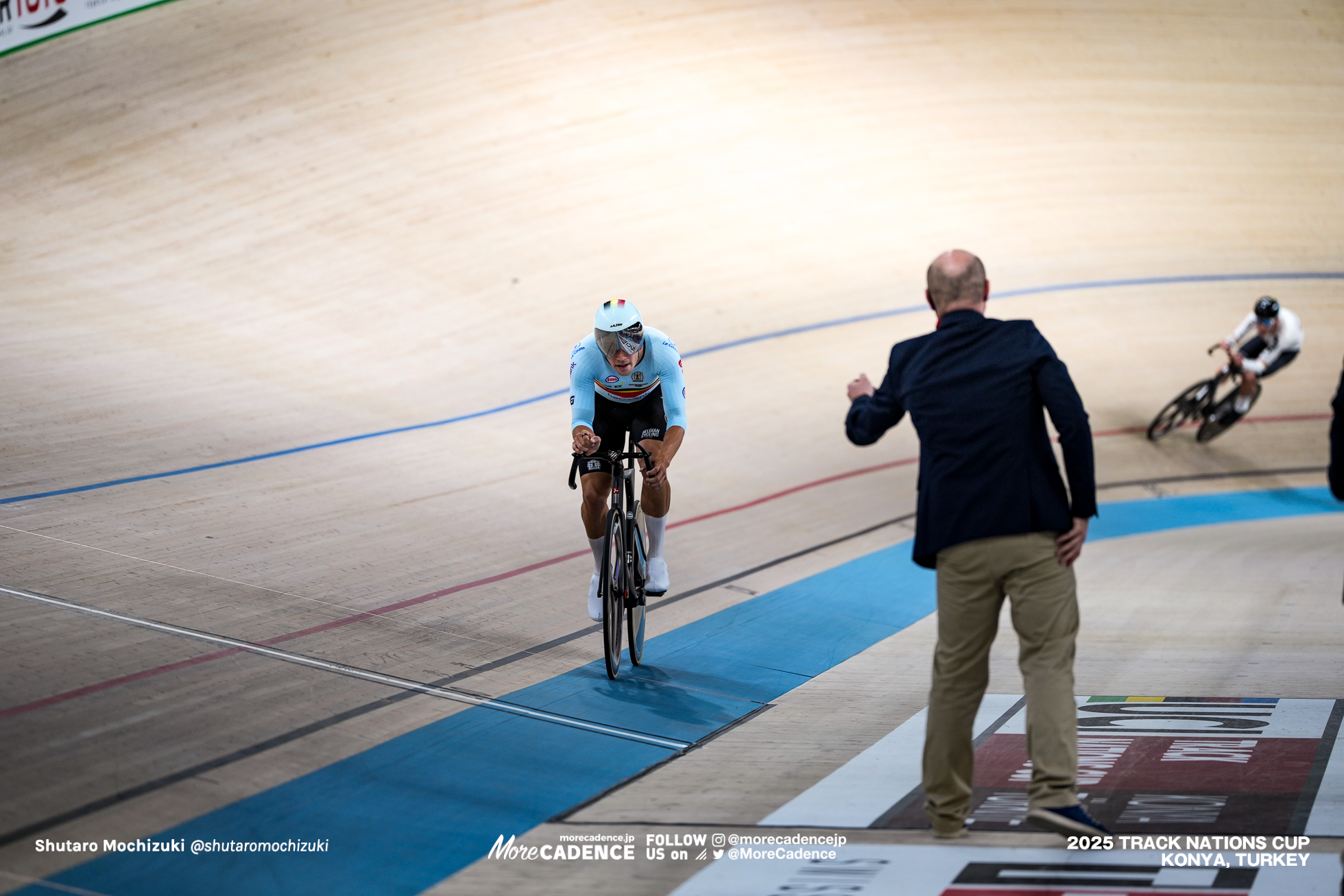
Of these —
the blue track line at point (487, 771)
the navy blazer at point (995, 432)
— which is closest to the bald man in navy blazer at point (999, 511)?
the navy blazer at point (995, 432)

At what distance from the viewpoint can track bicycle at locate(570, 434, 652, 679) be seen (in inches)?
132

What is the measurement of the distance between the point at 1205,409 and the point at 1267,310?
2.52 feet

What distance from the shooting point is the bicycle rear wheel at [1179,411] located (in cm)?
738

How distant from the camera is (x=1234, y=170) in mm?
10977

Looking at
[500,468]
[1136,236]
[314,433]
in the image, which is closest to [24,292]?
[314,433]

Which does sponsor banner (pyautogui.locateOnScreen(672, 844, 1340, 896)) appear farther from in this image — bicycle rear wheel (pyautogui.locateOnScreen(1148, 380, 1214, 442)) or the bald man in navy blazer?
bicycle rear wheel (pyautogui.locateOnScreen(1148, 380, 1214, 442))

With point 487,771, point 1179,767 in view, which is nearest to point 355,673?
point 487,771

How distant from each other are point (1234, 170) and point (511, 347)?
7726 millimetres

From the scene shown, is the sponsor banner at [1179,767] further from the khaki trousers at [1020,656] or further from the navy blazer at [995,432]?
the navy blazer at [995,432]

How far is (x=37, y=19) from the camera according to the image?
9289mm

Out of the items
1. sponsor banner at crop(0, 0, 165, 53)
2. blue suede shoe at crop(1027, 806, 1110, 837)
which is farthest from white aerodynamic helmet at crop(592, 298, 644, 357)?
sponsor banner at crop(0, 0, 165, 53)

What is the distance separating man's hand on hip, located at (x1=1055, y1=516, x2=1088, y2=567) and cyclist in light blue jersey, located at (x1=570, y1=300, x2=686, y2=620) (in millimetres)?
1552

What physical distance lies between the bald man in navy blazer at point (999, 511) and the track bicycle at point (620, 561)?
140cm

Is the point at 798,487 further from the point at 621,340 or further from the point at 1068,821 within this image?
the point at 1068,821
